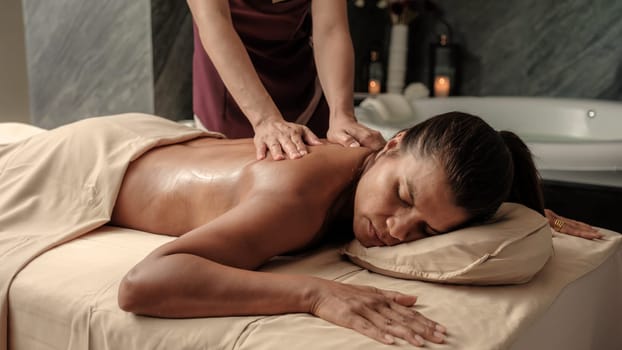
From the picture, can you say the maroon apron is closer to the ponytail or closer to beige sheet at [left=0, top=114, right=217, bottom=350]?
beige sheet at [left=0, top=114, right=217, bottom=350]

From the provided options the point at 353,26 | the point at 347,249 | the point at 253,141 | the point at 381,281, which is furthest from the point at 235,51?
the point at 353,26

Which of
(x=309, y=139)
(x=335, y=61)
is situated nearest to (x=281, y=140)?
(x=309, y=139)

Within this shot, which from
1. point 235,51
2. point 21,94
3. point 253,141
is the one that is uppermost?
point 235,51

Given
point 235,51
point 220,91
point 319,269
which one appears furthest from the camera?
point 220,91

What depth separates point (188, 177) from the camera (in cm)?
136

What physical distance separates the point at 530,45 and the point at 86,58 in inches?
104

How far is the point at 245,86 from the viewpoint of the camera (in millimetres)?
1528

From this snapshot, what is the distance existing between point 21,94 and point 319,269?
2.38 metres

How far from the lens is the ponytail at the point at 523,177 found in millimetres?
1352

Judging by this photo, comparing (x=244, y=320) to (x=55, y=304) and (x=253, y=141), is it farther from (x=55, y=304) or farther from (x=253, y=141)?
(x=253, y=141)

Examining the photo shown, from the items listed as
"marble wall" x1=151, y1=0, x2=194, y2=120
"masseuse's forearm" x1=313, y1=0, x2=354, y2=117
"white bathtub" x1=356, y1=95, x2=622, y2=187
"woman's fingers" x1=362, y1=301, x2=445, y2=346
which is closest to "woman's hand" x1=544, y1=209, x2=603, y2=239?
"masseuse's forearm" x1=313, y1=0, x2=354, y2=117

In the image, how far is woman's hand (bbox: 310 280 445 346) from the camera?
881 mm

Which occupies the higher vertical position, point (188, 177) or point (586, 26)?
point (586, 26)

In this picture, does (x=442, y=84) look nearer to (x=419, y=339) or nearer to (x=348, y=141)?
(x=348, y=141)
